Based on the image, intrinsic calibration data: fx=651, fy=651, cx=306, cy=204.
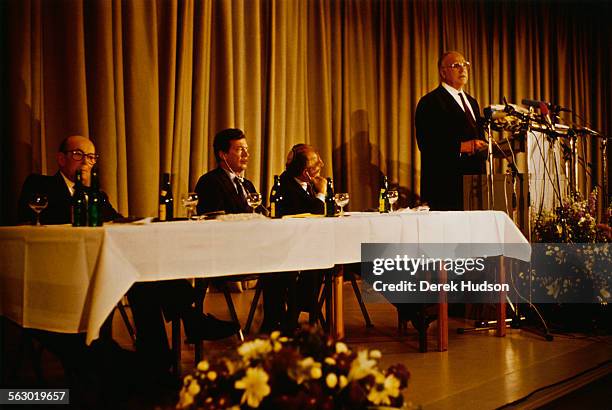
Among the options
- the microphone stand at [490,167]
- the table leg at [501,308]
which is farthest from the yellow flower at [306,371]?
the microphone stand at [490,167]

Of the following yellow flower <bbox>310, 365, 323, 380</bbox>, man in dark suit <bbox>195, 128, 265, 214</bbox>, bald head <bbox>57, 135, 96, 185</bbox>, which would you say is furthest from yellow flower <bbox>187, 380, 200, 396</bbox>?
man in dark suit <bbox>195, 128, 265, 214</bbox>

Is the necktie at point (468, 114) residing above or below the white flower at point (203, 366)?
above

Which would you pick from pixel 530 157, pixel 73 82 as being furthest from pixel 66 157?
pixel 530 157

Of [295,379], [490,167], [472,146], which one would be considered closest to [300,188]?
[490,167]

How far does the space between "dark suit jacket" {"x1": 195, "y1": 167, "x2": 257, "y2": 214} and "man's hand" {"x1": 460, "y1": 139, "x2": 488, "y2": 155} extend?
1437 millimetres

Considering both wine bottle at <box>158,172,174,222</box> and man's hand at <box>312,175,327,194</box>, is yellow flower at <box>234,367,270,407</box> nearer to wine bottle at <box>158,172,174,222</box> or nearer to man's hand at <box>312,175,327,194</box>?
wine bottle at <box>158,172,174,222</box>

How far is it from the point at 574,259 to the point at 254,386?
2970 mm

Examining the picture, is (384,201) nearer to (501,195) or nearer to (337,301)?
(337,301)

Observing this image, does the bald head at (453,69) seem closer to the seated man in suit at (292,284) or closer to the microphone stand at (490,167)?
the microphone stand at (490,167)

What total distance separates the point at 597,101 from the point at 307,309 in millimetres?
6612

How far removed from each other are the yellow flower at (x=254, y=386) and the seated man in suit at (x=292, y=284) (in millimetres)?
1949

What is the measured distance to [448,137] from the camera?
427 centimetres

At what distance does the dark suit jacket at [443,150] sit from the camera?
13.8 ft

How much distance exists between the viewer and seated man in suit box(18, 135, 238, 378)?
2.56 m
